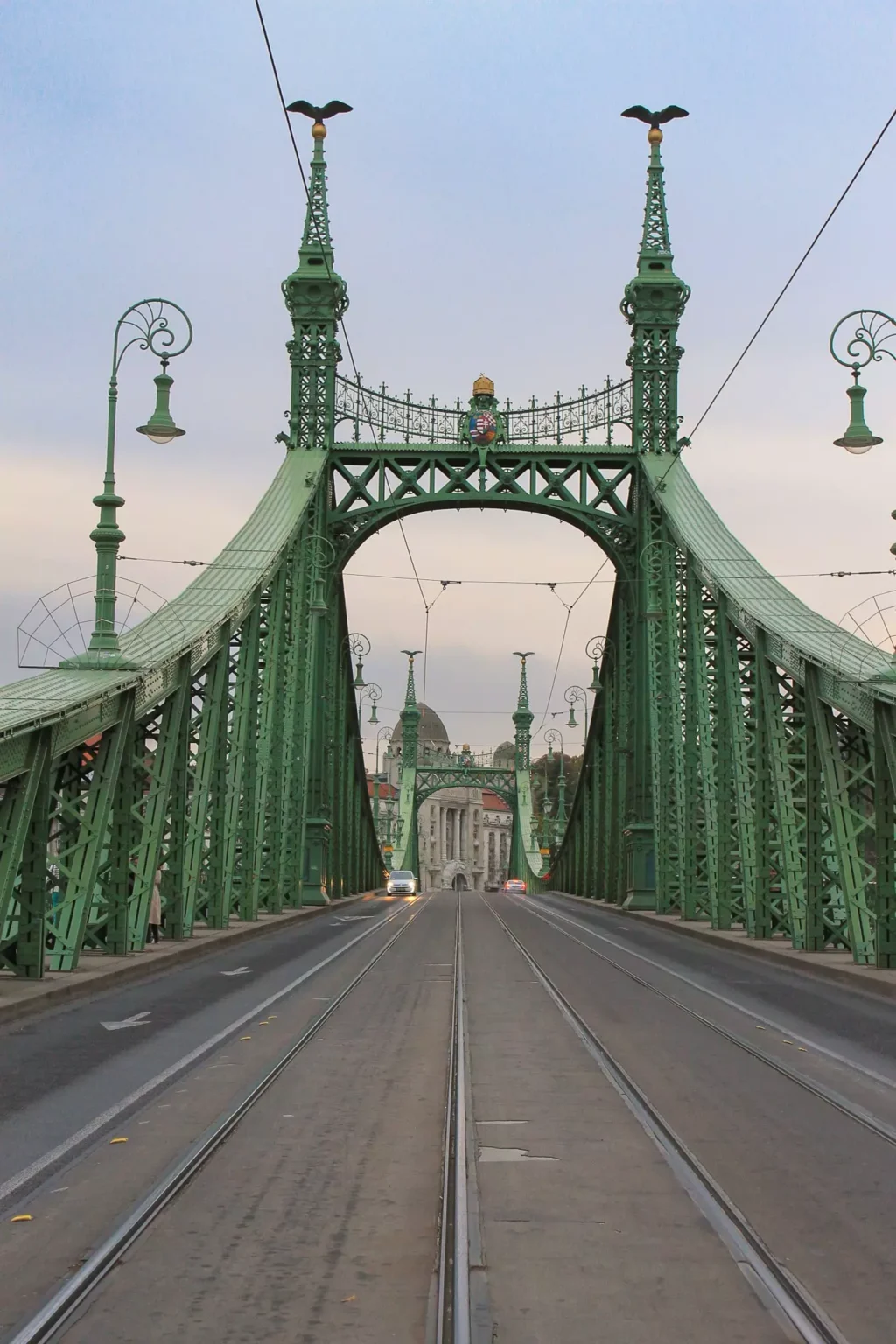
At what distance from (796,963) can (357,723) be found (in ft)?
108

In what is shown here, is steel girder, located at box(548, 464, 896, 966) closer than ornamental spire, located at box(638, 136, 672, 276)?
Yes

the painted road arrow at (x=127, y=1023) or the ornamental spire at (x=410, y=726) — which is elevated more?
the ornamental spire at (x=410, y=726)

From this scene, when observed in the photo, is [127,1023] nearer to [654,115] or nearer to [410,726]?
[654,115]

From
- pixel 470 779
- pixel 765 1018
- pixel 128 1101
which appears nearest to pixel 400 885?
pixel 470 779

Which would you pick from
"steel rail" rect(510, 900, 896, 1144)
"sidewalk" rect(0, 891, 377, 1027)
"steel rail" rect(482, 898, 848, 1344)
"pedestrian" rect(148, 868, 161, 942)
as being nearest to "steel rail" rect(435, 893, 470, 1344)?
"steel rail" rect(482, 898, 848, 1344)

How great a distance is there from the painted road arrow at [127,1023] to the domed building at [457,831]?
467ft

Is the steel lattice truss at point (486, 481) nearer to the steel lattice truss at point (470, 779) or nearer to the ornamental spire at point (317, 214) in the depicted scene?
the ornamental spire at point (317, 214)

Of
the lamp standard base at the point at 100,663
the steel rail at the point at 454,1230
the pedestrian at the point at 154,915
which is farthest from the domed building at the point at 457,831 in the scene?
the steel rail at the point at 454,1230

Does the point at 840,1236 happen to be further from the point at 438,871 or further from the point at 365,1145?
the point at 438,871

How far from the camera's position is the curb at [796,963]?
57.6 feet

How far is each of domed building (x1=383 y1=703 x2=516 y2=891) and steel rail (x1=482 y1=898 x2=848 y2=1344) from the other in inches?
5793

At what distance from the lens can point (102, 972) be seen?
17078mm

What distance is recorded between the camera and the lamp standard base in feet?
62.5

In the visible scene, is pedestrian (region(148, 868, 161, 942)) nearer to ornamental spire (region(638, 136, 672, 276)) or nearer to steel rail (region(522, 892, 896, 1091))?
steel rail (region(522, 892, 896, 1091))
